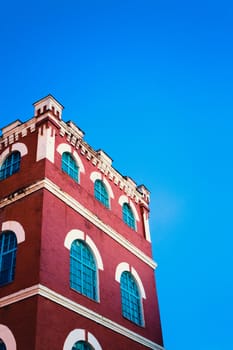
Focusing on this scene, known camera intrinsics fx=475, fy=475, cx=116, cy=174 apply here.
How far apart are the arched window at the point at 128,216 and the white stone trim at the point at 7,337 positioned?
374 inches

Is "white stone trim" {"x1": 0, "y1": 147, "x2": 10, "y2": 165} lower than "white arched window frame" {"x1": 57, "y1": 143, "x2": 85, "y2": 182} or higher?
higher

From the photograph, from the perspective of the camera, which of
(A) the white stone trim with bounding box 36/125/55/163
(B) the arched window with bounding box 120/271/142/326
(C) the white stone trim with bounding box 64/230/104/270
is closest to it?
(C) the white stone trim with bounding box 64/230/104/270

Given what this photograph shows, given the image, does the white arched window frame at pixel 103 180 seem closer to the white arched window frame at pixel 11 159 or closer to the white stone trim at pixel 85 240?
the white arched window frame at pixel 11 159

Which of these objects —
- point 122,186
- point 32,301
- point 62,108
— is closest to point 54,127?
point 62,108

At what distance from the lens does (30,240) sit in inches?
677

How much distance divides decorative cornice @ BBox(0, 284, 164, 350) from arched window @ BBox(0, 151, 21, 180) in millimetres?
6214

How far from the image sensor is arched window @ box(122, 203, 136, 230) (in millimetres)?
24002

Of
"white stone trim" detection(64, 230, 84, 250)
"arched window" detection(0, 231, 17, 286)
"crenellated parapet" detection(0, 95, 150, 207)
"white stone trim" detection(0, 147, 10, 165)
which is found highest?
"crenellated parapet" detection(0, 95, 150, 207)

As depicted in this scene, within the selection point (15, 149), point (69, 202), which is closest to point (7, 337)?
point (69, 202)

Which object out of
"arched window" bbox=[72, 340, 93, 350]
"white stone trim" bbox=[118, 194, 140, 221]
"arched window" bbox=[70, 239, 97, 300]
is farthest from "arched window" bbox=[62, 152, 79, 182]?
"arched window" bbox=[72, 340, 93, 350]

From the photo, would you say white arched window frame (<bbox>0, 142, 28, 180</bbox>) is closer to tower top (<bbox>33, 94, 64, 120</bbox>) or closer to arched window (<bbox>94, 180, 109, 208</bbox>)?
tower top (<bbox>33, 94, 64, 120</bbox>)

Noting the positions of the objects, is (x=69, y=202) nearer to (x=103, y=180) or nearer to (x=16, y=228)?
(x=16, y=228)

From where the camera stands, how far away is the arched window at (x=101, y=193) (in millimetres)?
22422

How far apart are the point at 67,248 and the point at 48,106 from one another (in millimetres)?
6690
